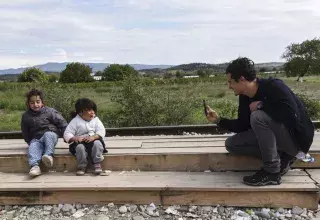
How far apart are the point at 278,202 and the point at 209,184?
0.64 metres

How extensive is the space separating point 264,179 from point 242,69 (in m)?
1.03

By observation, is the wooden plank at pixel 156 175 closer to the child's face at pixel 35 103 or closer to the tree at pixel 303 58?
the child's face at pixel 35 103

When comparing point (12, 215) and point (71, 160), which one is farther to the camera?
point (71, 160)

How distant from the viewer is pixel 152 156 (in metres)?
3.86

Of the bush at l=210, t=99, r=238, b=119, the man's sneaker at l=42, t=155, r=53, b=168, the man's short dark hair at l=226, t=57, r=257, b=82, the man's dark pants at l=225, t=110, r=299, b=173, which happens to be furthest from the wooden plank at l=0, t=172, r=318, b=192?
the bush at l=210, t=99, r=238, b=119

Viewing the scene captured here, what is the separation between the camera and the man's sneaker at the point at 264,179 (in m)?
3.33

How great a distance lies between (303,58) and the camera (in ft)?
148

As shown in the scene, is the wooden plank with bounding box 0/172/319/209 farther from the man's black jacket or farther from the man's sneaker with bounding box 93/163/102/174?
the man's black jacket

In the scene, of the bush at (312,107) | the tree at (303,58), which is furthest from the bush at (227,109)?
the tree at (303,58)

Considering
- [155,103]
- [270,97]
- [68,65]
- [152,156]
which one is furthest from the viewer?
[68,65]

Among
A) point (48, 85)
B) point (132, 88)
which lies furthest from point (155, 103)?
point (48, 85)

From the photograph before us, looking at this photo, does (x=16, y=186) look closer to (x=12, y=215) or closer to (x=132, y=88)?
(x=12, y=215)

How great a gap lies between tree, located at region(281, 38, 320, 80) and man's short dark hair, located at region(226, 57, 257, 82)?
137 feet

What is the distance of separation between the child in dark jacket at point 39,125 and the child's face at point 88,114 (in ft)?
1.46
